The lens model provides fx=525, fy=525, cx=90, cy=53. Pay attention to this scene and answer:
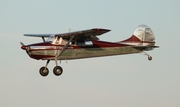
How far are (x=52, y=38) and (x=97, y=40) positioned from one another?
2651 mm

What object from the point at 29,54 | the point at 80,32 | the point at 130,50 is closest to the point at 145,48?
the point at 130,50

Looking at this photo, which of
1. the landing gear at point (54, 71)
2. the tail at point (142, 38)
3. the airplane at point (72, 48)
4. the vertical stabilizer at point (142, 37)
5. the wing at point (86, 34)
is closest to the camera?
the wing at point (86, 34)

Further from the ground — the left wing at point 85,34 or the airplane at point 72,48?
the left wing at point 85,34

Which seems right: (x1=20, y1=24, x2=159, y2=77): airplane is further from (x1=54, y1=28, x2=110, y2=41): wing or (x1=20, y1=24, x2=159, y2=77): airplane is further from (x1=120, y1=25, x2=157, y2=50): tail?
(x1=120, y1=25, x2=157, y2=50): tail

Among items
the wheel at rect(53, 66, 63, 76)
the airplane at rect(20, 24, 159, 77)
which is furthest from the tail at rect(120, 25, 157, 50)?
the wheel at rect(53, 66, 63, 76)

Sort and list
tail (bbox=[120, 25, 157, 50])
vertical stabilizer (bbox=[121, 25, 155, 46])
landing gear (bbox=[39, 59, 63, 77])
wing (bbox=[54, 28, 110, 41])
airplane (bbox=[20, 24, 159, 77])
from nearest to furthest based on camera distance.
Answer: wing (bbox=[54, 28, 110, 41]), airplane (bbox=[20, 24, 159, 77]), landing gear (bbox=[39, 59, 63, 77]), tail (bbox=[120, 25, 157, 50]), vertical stabilizer (bbox=[121, 25, 155, 46])

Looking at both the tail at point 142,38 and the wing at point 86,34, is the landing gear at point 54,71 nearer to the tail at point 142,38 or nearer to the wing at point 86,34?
the wing at point 86,34

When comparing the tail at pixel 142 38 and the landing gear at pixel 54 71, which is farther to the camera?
the tail at pixel 142 38

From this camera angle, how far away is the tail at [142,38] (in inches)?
1337

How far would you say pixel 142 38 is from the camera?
113 feet

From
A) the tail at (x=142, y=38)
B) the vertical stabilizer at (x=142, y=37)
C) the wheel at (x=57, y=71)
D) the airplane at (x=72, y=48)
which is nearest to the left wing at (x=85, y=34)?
the airplane at (x=72, y=48)

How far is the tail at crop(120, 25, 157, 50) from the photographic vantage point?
34.0 m

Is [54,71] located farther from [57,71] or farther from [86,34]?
[86,34]

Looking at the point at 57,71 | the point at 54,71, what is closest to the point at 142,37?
the point at 57,71
